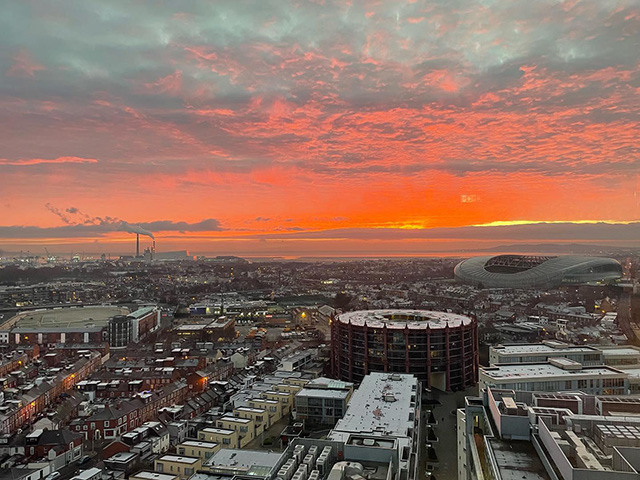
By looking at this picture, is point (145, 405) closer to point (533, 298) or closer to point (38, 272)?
point (533, 298)

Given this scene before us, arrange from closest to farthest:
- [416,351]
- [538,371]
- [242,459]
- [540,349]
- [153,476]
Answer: [153,476]
[242,459]
[538,371]
[540,349]
[416,351]

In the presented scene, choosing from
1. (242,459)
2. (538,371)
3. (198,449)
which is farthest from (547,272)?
(242,459)

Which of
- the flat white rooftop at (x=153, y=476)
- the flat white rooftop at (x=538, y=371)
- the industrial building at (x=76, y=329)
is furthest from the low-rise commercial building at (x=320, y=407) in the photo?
the industrial building at (x=76, y=329)

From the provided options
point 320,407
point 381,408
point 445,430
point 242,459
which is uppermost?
point 381,408

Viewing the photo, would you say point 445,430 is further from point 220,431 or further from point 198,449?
point 198,449

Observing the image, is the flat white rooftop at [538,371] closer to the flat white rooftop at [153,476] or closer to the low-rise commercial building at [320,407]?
the low-rise commercial building at [320,407]
